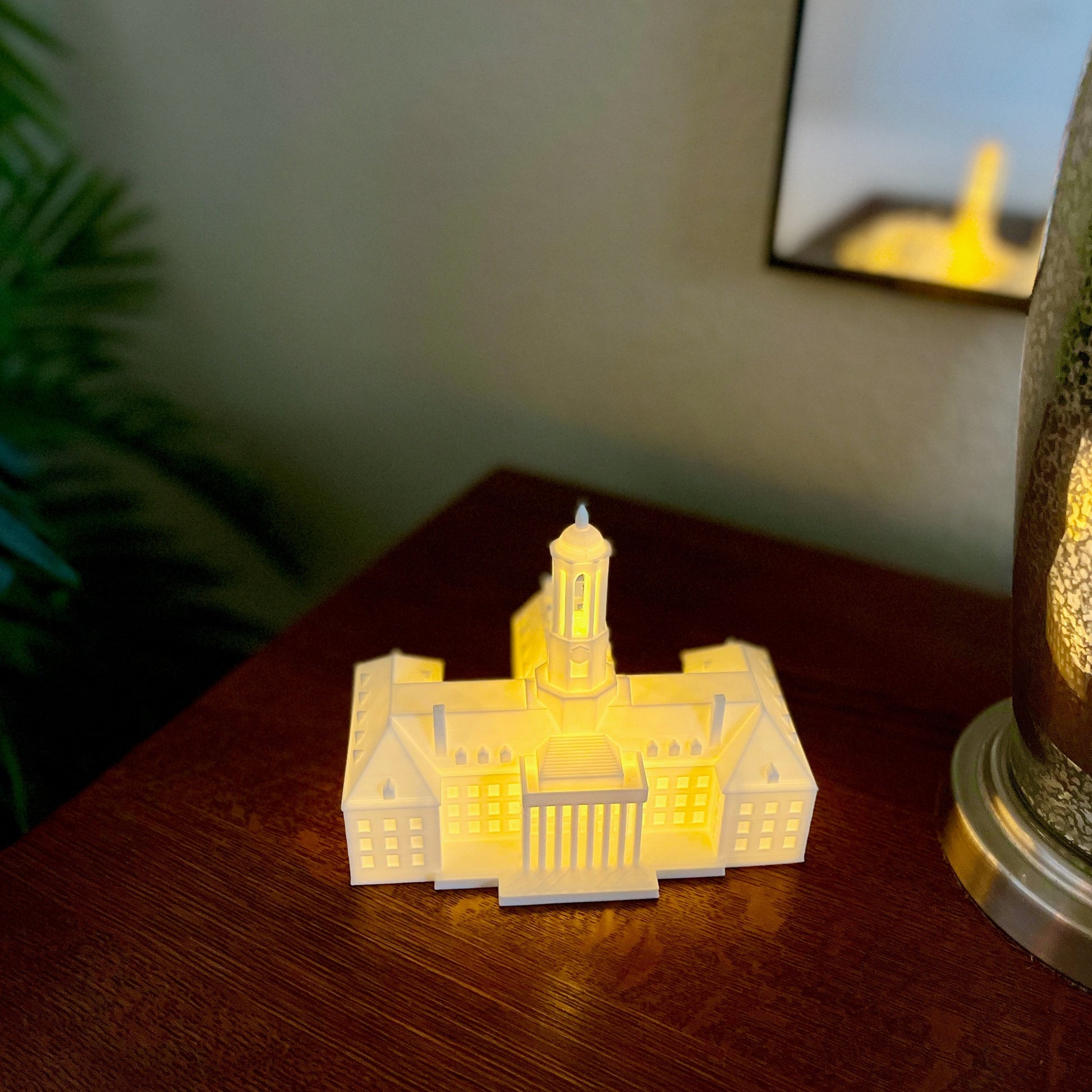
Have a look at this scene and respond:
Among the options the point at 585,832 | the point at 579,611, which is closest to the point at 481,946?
the point at 585,832

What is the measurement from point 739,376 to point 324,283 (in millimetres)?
413

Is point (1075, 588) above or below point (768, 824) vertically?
above

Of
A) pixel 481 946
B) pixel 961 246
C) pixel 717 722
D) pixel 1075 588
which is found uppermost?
pixel 961 246

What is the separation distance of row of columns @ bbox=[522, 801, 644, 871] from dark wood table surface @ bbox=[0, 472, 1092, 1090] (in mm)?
27

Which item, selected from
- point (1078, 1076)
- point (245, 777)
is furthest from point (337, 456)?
point (1078, 1076)

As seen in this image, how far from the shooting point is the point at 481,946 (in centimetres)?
50

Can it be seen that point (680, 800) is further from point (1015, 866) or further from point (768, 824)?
point (1015, 866)

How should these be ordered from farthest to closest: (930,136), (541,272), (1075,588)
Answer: (541,272) < (930,136) < (1075,588)

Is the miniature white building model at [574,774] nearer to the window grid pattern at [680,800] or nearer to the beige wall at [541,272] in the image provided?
the window grid pattern at [680,800]

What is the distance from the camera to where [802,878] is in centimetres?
54

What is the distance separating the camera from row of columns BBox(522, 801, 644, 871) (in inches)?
20.0

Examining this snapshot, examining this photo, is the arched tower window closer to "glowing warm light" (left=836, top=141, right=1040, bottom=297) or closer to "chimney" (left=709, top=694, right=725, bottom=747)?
"chimney" (left=709, top=694, right=725, bottom=747)

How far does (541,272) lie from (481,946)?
0.55m

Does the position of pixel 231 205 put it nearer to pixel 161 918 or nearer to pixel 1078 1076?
pixel 161 918
